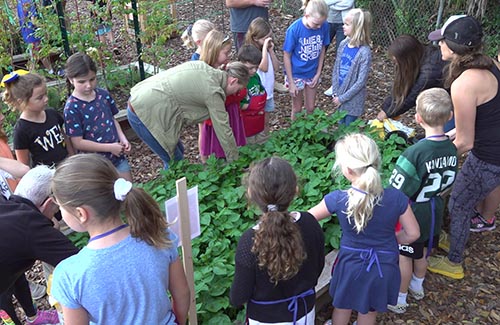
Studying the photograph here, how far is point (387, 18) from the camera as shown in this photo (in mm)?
8305

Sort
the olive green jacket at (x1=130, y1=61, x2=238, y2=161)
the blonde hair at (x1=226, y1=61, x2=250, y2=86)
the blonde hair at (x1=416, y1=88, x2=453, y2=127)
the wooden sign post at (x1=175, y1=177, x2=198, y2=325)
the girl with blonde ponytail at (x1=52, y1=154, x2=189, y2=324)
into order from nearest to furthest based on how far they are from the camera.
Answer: the girl with blonde ponytail at (x1=52, y1=154, x2=189, y2=324) < the wooden sign post at (x1=175, y1=177, x2=198, y2=325) < the blonde hair at (x1=416, y1=88, x2=453, y2=127) < the olive green jacket at (x1=130, y1=61, x2=238, y2=161) < the blonde hair at (x1=226, y1=61, x2=250, y2=86)

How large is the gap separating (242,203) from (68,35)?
2848 millimetres

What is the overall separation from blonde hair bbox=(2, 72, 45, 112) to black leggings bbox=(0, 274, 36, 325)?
118 cm

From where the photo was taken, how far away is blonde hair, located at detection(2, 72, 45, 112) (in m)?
3.26

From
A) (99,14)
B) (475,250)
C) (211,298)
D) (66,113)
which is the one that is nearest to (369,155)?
(211,298)

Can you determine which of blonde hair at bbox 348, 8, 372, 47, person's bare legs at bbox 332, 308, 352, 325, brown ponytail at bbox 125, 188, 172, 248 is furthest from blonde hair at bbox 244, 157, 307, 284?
blonde hair at bbox 348, 8, 372, 47

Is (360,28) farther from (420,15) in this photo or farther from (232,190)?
(420,15)

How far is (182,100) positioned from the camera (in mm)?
3797

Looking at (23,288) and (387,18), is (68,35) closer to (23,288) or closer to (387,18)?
(23,288)

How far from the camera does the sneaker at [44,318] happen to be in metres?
3.16

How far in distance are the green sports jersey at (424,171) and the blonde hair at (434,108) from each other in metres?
0.13

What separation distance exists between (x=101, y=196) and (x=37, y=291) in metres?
2.13

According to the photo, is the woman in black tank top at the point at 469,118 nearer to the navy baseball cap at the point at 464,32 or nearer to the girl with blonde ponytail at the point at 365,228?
the navy baseball cap at the point at 464,32

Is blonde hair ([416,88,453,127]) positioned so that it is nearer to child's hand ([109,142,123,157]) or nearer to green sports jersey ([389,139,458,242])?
green sports jersey ([389,139,458,242])
